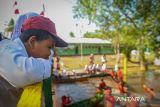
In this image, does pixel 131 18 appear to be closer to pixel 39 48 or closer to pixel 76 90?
pixel 76 90

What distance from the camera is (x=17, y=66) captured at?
881 mm

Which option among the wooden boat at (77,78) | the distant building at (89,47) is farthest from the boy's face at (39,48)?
the distant building at (89,47)

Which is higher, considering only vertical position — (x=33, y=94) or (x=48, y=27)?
(x=48, y=27)

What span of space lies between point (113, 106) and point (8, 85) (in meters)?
5.91

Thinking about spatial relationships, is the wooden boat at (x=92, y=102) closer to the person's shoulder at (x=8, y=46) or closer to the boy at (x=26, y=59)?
the boy at (x=26, y=59)

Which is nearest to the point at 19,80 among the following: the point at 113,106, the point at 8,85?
the point at 8,85

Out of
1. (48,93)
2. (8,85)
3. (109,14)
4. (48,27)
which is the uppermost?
(109,14)

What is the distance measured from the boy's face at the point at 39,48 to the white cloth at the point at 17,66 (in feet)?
0.27

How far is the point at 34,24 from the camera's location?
1.08 meters

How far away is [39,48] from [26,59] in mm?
140

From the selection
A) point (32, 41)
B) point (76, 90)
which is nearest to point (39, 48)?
point (32, 41)

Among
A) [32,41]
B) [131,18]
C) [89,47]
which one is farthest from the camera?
[89,47]

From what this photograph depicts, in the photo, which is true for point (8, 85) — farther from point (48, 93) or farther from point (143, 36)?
point (143, 36)

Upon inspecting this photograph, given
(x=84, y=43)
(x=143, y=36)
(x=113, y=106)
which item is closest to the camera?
(x=113, y=106)
